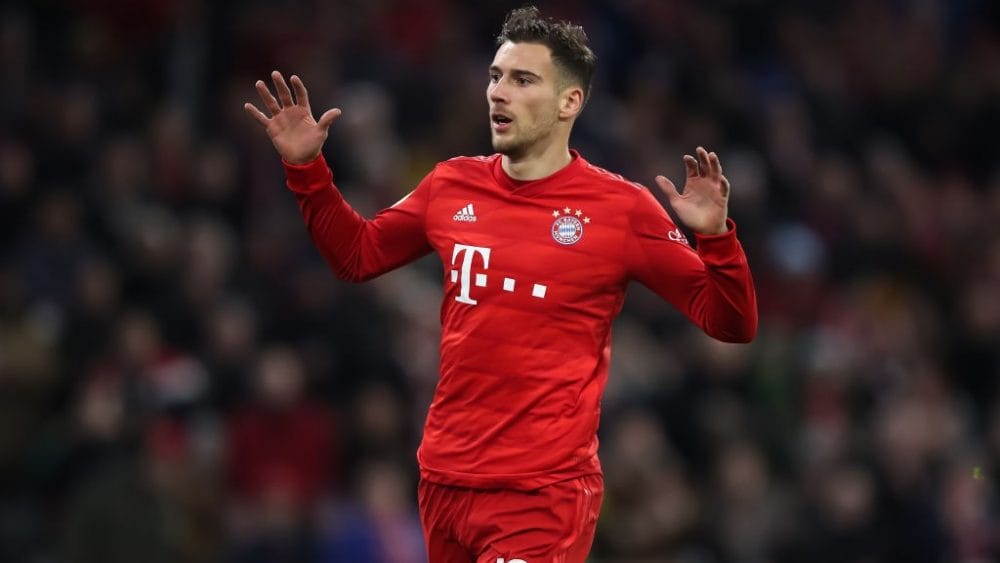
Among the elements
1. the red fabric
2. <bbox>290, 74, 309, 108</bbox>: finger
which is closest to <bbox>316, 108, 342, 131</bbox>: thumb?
<bbox>290, 74, 309, 108</bbox>: finger

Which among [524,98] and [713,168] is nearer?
[713,168]

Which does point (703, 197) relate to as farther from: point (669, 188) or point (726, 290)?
point (726, 290)

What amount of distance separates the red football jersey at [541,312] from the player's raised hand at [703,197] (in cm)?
13

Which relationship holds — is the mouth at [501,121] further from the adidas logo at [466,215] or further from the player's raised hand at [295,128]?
the player's raised hand at [295,128]

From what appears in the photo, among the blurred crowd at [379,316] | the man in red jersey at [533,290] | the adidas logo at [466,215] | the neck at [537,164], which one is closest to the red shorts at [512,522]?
the man in red jersey at [533,290]

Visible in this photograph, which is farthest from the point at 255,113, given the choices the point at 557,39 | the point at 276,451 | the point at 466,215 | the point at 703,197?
the point at 276,451

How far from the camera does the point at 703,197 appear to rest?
5.63 meters

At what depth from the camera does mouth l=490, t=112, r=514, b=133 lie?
587cm

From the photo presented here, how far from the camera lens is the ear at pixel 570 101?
236 inches

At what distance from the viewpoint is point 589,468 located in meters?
5.91

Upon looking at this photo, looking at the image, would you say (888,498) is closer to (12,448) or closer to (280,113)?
(12,448)

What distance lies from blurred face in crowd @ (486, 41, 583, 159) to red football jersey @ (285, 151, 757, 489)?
16 cm

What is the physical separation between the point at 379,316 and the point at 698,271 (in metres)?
5.95

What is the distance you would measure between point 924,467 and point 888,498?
1.58ft
